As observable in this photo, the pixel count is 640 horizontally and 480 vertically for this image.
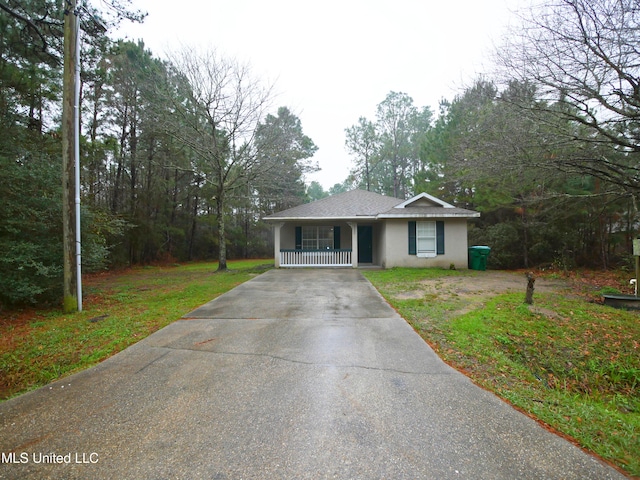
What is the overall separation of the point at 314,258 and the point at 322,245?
3.90 ft

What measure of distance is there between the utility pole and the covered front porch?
337 inches

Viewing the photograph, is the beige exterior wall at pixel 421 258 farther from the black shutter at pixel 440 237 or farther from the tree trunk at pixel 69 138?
the tree trunk at pixel 69 138

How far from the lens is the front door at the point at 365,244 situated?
15.5 meters

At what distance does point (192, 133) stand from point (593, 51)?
13.4m

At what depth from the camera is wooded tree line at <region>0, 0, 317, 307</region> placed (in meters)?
6.09

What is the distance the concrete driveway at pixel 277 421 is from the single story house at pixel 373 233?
9.37 metres

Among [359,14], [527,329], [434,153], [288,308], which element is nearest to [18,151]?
[288,308]

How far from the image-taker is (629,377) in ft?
13.0

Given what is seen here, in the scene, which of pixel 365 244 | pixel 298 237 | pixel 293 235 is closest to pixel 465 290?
pixel 365 244

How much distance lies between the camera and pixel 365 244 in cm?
1562

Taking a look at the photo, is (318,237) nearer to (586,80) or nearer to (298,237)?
(298,237)

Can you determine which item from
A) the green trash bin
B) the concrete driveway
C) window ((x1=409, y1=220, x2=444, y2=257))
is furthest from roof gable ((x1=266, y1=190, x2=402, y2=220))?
the concrete driveway

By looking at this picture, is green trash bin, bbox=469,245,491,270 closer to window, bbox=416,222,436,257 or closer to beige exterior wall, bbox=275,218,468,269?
beige exterior wall, bbox=275,218,468,269

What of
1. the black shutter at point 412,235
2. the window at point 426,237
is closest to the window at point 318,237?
the black shutter at point 412,235
